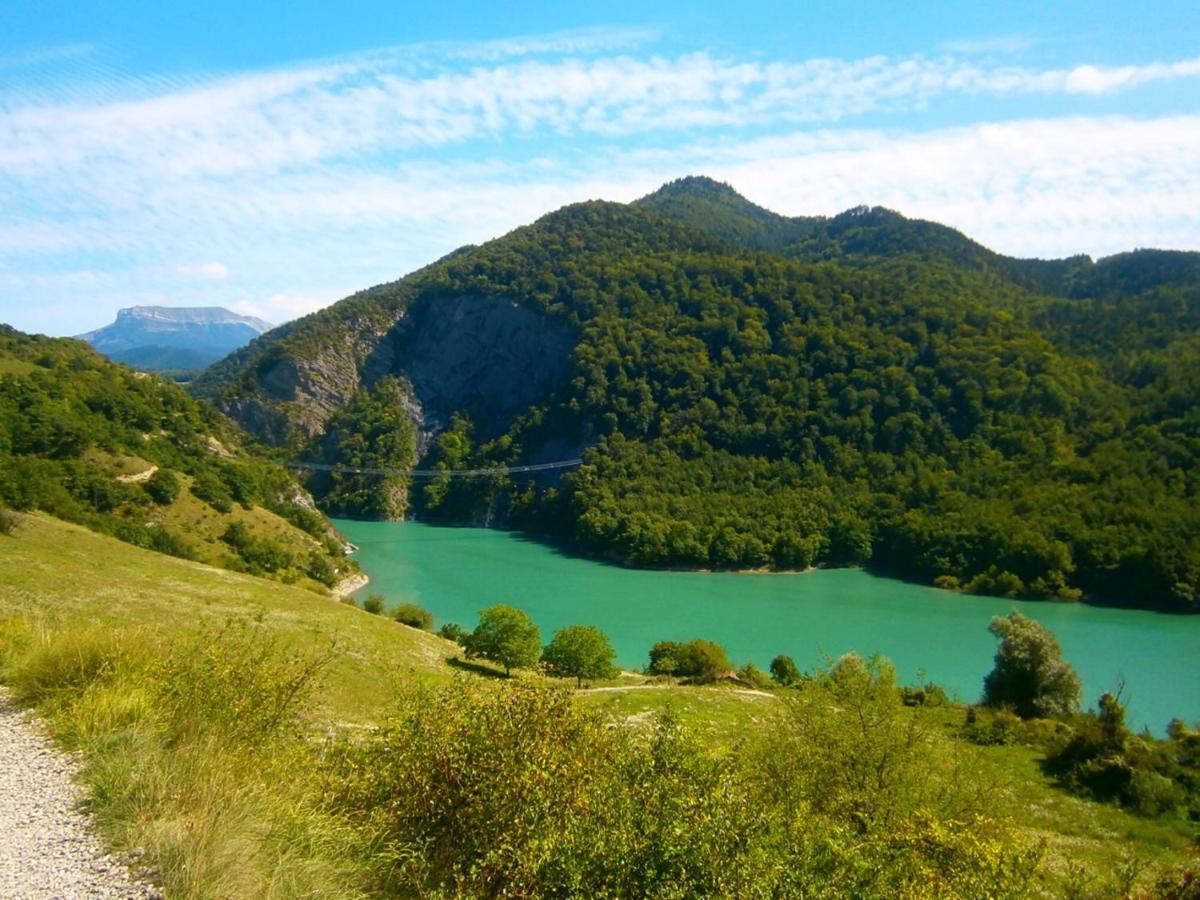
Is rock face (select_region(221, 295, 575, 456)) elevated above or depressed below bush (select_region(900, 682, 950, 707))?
above

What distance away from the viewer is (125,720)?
568 centimetres

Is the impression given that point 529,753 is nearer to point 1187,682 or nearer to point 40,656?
point 40,656

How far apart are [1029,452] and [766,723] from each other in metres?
60.1

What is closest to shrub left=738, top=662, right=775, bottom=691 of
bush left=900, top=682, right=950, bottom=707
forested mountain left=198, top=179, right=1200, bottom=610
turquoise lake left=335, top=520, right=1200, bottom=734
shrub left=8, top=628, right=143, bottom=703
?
turquoise lake left=335, top=520, right=1200, bottom=734

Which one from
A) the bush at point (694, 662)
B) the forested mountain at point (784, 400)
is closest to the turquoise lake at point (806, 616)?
the forested mountain at point (784, 400)

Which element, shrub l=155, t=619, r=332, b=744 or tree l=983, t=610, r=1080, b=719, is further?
tree l=983, t=610, r=1080, b=719

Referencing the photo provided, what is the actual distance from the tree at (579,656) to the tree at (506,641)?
0.66 metres

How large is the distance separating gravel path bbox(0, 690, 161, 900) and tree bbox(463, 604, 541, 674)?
17323mm

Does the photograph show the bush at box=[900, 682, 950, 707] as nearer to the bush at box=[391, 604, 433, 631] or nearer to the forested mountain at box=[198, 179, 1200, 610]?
the bush at box=[391, 604, 433, 631]

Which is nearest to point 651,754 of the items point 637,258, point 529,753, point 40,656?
point 529,753

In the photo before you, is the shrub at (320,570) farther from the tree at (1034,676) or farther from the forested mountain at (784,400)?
the tree at (1034,676)

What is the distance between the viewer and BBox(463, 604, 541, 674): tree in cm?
2241

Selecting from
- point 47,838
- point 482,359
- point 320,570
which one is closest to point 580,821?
point 47,838

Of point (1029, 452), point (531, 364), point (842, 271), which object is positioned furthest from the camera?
point (531, 364)
